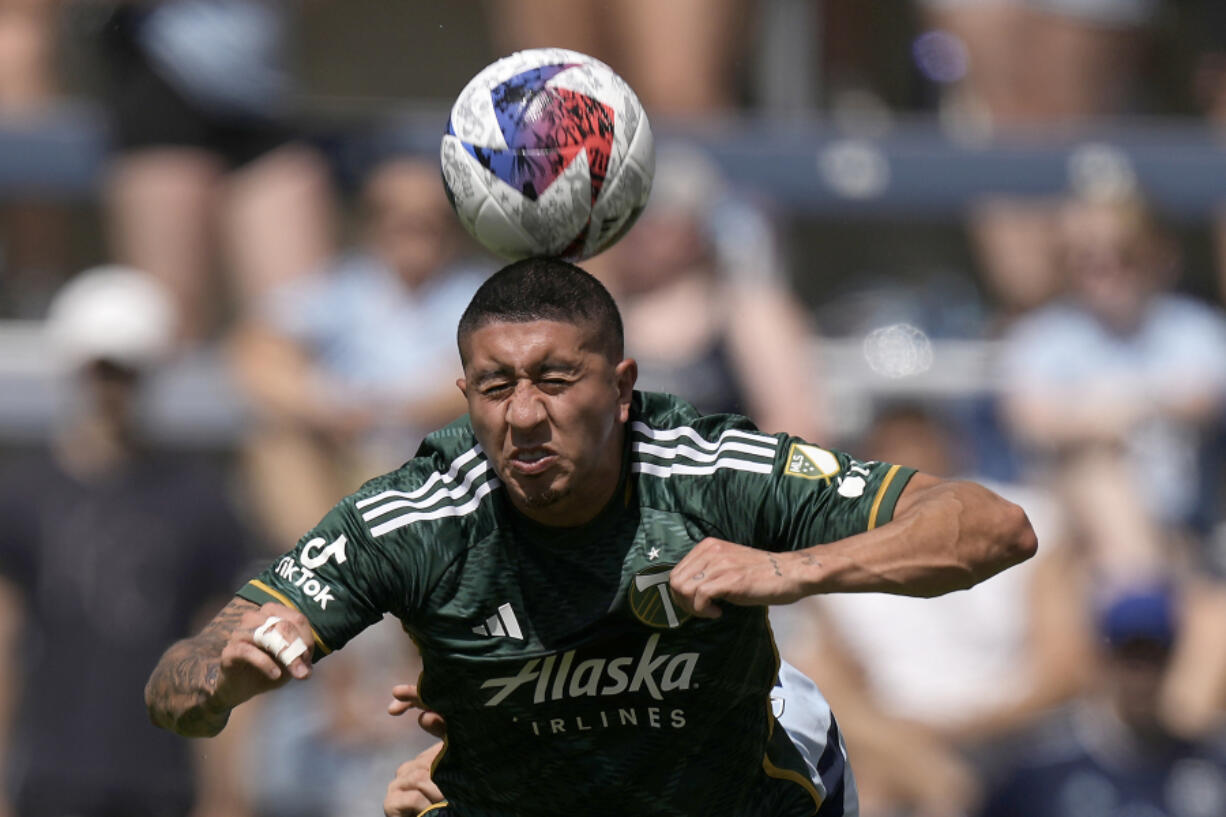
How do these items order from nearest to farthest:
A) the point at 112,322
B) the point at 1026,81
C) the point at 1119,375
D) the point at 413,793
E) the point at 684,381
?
1. the point at 413,793
2. the point at 684,381
3. the point at 112,322
4. the point at 1119,375
5. the point at 1026,81

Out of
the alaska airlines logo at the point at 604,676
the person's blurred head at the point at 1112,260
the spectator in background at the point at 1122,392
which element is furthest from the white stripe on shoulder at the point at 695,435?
the person's blurred head at the point at 1112,260

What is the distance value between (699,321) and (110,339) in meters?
2.65

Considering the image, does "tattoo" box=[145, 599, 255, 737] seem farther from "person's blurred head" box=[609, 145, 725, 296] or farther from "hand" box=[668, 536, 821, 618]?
"person's blurred head" box=[609, 145, 725, 296]

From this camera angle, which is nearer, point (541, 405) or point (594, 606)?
point (541, 405)

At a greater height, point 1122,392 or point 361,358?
point 361,358

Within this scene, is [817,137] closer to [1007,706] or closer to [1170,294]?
[1170,294]

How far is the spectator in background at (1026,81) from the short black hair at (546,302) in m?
5.29

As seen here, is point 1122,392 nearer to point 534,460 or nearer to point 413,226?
point 413,226

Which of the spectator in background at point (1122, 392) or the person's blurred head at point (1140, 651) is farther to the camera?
the spectator in background at point (1122, 392)

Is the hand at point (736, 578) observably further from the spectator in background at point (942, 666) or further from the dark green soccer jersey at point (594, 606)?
the spectator in background at point (942, 666)

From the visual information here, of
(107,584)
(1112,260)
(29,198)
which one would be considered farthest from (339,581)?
(29,198)

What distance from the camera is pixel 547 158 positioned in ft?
14.5

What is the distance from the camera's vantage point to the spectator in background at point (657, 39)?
9.38 m

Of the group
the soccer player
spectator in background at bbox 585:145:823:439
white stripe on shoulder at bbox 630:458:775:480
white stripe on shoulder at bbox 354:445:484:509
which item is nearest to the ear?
the soccer player
